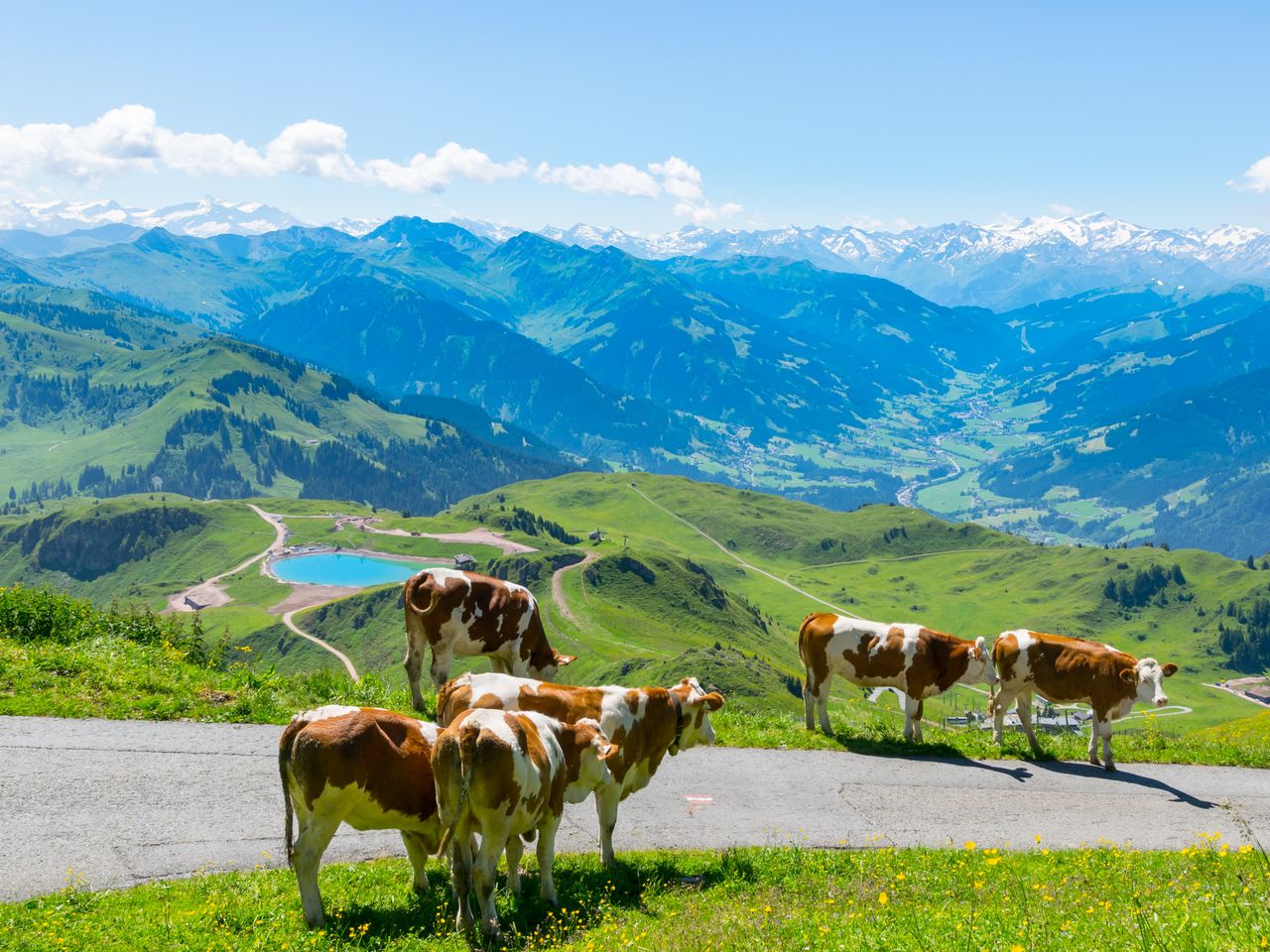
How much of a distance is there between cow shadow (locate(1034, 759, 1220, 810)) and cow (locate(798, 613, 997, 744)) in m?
3.34

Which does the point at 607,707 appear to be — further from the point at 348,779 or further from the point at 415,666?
the point at 415,666

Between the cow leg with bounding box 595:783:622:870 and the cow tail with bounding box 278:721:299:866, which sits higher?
the cow tail with bounding box 278:721:299:866

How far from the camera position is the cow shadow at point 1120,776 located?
26328mm

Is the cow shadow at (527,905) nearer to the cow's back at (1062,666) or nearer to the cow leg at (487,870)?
the cow leg at (487,870)

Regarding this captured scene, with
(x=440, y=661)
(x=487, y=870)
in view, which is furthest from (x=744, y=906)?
(x=440, y=661)

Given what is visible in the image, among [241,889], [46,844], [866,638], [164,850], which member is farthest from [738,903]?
[866,638]

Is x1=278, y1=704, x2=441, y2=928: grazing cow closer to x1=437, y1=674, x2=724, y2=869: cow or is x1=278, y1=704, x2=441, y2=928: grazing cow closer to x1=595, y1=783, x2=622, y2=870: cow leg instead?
x1=437, y1=674, x2=724, y2=869: cow

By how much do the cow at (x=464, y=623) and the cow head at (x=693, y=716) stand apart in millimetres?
7550

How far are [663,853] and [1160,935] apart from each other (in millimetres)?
10403

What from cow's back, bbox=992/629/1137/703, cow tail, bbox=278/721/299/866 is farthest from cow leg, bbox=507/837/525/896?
cow's back, bbox=992/629/1137/703

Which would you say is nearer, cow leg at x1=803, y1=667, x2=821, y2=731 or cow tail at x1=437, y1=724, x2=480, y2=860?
cow tail at x1=437, y1=724, x2=480, y2=860

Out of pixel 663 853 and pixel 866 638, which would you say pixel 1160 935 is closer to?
pixel 663 853

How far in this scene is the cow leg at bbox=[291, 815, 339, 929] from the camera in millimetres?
14609

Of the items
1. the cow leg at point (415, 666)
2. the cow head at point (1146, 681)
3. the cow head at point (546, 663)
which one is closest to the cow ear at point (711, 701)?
the cow head at point (546, 663)
